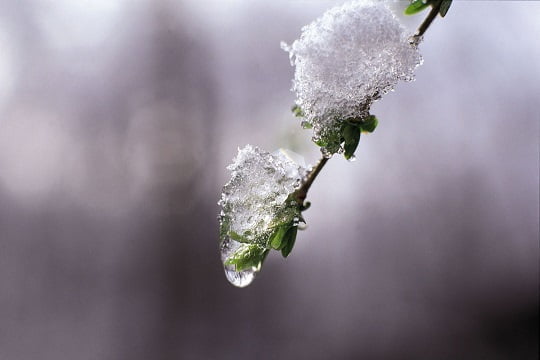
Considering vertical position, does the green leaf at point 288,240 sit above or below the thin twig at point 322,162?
below

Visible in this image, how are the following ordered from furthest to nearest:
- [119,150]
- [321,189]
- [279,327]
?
1. [279,327]
2. [119,150]
3. [321,189]

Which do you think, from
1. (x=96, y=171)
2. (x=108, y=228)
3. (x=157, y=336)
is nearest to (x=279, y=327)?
(x=157, y=336)

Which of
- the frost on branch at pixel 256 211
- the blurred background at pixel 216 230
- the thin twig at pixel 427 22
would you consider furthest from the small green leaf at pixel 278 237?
the blurred background at pixel 216 230

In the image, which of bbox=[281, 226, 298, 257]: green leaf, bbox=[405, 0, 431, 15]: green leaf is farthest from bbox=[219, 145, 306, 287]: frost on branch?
bbox=[405, 0, 431, 15]: green leaf

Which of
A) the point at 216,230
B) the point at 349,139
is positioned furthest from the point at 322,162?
the point at 216,230

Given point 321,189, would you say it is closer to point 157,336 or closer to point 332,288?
point 332,288

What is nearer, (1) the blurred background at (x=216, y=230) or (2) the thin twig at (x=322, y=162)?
(2) the thin twig at (x=322, y=162)

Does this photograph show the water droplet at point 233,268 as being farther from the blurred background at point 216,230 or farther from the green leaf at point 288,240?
the blurred background at point 216,230

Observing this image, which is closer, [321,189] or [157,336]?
[321,189]

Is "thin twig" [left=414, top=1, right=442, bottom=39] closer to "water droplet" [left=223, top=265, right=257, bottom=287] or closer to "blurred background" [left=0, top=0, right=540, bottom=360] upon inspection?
"water droplet" [left=223, top=265, right=257, bottom=287]
